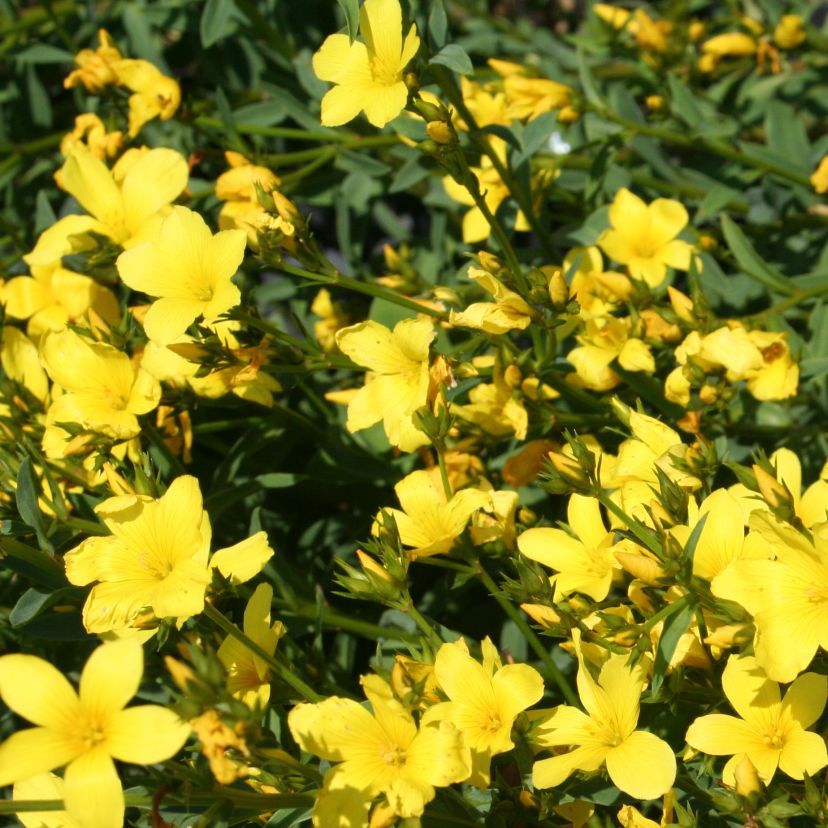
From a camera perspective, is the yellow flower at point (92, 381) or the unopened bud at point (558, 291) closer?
the unopened bud at point (558, 291)

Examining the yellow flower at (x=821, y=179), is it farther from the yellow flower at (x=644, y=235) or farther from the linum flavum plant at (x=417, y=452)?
Answer: the yellow flower at (x=644, y=235)

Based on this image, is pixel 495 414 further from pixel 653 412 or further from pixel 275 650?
pixel 275 650

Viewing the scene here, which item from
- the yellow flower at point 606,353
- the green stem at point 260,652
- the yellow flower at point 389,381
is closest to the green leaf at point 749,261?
the yellow flower at point 606,353

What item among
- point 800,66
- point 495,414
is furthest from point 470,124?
point 800,66

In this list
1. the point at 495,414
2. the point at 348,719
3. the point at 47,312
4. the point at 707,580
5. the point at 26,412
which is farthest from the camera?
the point at 47,312

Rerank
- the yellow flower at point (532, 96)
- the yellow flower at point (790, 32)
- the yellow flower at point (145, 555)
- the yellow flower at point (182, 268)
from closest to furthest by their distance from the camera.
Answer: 1. the yellow flower at point (145, 555)
2. the yellow flower at point (182, 268)
3. the yellow flower at point (532, 96)
4. the yellow flower at point (790, 32)

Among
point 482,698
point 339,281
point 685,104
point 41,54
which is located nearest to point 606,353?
point 339,281
